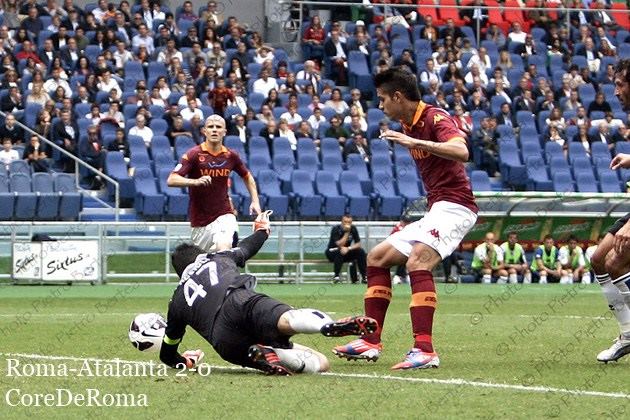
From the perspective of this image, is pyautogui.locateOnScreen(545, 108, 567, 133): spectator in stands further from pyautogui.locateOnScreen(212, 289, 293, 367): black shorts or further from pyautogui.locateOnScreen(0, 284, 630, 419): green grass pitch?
pyautogui.locateOnScreen(212, 289, 293, 367): black shorts

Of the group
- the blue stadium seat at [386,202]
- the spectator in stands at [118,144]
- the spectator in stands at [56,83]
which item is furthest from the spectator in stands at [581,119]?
the spectator in stands at [56,83]

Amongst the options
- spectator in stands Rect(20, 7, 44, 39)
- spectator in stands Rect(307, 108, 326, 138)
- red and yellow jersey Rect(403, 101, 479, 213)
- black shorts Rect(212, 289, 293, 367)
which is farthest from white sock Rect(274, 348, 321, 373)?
spectator in stands Rect(20, 7, 44, 39)

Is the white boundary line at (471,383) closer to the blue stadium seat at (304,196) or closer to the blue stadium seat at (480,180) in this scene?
the blue stadium seat at (304,196)

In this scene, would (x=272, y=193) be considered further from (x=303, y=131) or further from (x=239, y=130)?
(x=303, y=131)

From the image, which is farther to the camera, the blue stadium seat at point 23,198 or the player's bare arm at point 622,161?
the blue stadium seat at point 23,198

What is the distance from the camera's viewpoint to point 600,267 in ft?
39.4

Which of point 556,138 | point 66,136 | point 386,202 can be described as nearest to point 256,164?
point 386,202

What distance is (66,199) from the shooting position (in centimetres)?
2886

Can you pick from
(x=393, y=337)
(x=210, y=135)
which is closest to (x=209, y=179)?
(x=210, y=135)

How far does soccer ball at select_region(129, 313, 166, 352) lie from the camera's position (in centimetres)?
1162

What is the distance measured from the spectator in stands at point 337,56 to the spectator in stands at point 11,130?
30.1 feet

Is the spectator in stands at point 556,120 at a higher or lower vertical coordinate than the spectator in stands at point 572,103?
lower

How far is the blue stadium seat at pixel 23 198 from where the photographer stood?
28.5m

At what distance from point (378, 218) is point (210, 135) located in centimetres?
1510
